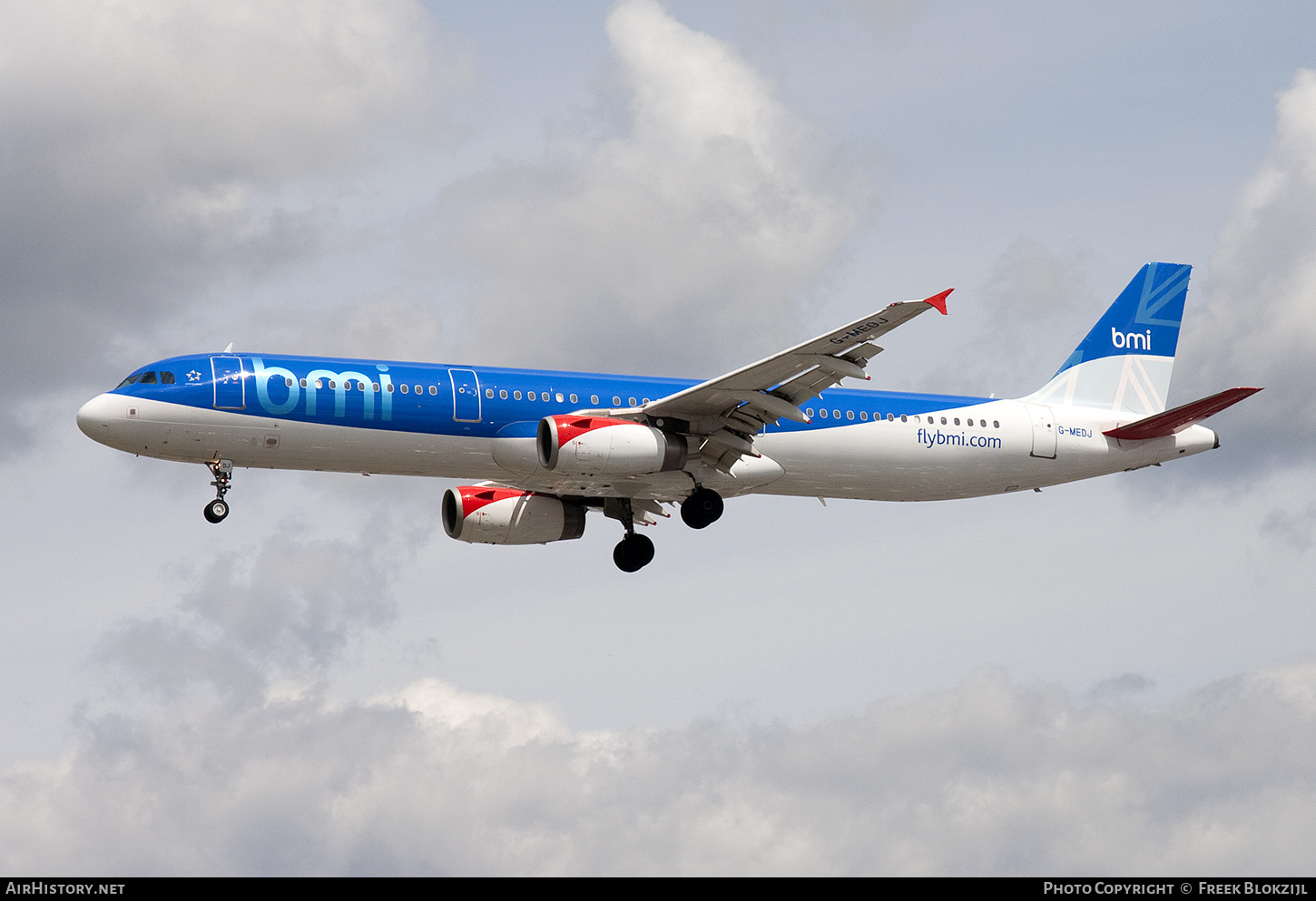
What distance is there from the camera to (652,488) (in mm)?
42344

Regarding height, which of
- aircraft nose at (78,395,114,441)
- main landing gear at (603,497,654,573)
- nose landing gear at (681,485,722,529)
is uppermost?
aircraft nose at (78,395,114,441)

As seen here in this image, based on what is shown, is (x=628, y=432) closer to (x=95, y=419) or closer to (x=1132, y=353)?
(x=95, y=419)

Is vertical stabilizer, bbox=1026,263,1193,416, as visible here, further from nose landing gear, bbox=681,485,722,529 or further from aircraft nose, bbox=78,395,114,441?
aircraft nose, bbox=78,395,114,441

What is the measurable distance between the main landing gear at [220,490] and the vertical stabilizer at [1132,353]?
2302 centimetres

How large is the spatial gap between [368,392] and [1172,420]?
72.5 ft

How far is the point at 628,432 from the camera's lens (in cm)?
3916

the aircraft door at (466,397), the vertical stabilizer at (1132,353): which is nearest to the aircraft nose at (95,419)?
the aircraft door at (466,397)

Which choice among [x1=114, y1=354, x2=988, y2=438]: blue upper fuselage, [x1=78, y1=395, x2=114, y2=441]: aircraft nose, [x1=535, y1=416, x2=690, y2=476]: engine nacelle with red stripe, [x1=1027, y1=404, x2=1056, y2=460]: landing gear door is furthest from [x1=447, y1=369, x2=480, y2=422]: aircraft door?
[x1=1027, y1=404, x2=1056, y2=460]: landing gear door

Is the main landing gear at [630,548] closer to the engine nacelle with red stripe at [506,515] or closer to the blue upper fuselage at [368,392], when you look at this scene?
the engine nacelle with red stripe at [506,515]

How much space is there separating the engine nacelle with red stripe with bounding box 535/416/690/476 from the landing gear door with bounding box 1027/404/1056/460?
1145 cm

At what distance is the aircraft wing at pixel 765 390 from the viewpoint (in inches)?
1448

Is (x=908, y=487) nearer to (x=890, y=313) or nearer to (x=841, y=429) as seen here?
(x=841, y=429)

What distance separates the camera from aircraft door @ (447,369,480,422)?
128 feet
